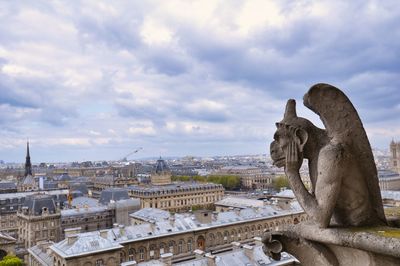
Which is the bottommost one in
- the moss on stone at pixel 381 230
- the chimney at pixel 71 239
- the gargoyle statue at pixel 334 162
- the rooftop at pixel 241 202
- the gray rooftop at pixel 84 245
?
the rooftop at pixel 241 202

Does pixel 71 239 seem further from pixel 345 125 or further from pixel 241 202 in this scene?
pixel 241 202

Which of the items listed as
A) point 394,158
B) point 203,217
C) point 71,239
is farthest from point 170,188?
point 394,158

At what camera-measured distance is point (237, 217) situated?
149 feet

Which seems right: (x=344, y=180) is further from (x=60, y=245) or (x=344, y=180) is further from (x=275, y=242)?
(x=60, y=245)

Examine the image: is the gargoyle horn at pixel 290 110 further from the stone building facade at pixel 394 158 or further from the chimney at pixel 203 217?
the stone building facade at pixel 394 158

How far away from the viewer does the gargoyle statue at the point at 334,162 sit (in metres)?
4.38

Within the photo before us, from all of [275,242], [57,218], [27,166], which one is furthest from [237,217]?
[27,166]

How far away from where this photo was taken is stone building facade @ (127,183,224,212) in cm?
8088

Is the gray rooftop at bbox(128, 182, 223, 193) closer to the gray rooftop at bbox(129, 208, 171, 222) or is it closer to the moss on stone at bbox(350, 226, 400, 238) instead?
the gray rooftop at bbox(129, 208, 171, 222)

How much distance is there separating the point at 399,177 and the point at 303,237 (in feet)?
388

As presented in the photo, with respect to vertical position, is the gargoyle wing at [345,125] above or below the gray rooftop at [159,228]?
A: above

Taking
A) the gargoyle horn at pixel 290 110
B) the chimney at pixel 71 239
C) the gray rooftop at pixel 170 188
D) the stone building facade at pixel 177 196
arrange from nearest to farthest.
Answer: the gargoyle horn at pixel 290 110 < the chimney at pixel 71 239 < the stone building facade at pixel 177 196 < the gray rooftop at pixel 170 188

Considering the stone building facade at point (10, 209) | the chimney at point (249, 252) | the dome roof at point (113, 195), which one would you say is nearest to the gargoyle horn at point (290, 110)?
the chimney at point (249, 252)

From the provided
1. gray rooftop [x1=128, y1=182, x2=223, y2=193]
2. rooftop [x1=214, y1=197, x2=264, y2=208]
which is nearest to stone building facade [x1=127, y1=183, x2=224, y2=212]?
gray rooftop [x1=128, y1=182, x2=223, y2=193]
